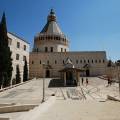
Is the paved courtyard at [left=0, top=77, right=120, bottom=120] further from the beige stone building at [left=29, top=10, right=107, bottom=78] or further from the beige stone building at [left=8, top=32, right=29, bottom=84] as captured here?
the beige stone building at [left=29, top=10, right=107, bottom=78]

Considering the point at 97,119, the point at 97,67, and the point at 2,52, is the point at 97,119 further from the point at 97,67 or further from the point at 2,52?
the point at 97,67

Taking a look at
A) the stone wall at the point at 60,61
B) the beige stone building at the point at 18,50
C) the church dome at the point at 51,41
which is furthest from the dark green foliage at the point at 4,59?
the church dome at the point at 51,41

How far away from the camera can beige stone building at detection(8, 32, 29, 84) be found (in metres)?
51.5

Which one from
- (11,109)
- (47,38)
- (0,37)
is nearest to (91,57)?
(47,38)

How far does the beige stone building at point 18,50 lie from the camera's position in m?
51.5

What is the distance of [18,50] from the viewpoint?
5572cm

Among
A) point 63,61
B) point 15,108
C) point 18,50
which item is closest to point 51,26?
point 63,61

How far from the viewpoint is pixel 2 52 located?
41.5m

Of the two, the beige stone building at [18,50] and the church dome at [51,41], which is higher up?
the church dome at [51,41]

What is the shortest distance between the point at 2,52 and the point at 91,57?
35.9 metres

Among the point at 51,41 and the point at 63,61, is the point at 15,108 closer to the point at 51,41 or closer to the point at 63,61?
the point at 63,61

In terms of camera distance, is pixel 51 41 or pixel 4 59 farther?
pixel 51 41

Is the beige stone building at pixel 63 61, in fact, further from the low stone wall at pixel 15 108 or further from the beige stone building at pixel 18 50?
the low stone wall at pixel 15 108

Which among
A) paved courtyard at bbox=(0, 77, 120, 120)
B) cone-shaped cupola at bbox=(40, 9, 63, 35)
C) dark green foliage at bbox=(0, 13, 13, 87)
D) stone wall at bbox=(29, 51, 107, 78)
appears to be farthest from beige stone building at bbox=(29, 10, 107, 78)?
paved courtyard at bbox=(0, 77, 120, 120)
